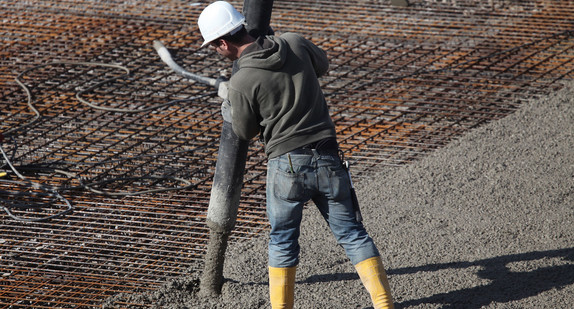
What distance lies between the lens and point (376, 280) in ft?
10.9

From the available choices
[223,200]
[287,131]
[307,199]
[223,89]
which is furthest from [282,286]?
[223,89]

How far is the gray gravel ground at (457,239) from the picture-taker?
385 cm

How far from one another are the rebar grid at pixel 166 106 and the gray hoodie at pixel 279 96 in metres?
1.43

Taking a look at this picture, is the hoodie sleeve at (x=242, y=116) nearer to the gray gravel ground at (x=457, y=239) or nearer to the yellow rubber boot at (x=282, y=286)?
the yellow rubber boot at (x=282, y=286)

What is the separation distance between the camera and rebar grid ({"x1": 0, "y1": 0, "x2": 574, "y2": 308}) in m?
4.60

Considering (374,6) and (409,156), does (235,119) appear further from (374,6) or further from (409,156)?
(374,6)

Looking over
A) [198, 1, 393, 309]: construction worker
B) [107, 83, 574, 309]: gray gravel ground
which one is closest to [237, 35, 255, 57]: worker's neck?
[198, 1, 393, 309]: construction worker

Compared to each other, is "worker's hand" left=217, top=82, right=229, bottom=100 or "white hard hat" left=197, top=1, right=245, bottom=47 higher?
"white hard hat" left=197, top=1, right=245, bottom=47

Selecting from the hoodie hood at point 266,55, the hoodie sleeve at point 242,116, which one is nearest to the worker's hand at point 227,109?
the hoodie sleeve at point 242,116

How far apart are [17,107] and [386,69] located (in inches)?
142

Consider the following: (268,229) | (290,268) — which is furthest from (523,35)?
(290,268)

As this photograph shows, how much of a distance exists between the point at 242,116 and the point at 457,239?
1828 millimetres

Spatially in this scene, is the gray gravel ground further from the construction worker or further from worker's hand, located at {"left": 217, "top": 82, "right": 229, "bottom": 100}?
worker's hand, located at {"left": 217, "top": 82, "right": 229, "bottom": 100}

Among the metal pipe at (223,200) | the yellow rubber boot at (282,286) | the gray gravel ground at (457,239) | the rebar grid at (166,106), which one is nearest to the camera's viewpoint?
the yellow rubber boot at (282,286)
